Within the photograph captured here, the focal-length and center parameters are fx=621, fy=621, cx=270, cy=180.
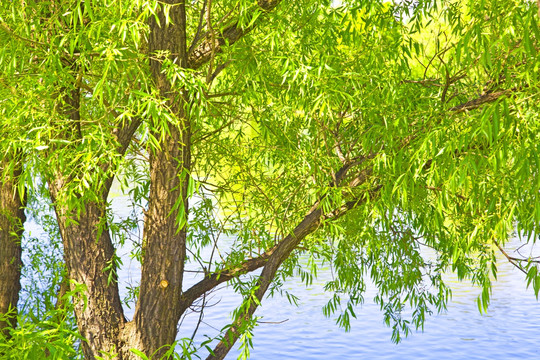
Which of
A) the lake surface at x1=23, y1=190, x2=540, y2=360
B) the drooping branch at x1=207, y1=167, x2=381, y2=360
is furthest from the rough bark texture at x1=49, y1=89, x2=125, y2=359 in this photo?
the lake surface at x1=23, y1=190, x2=540, y2=360

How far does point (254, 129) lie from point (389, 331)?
19.7 feet

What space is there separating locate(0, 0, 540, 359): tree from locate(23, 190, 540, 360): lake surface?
4.06m

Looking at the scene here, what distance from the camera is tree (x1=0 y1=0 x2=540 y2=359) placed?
2.41 m

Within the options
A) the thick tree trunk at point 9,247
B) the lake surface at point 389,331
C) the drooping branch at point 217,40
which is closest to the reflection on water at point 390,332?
the lake surface at point 389,331

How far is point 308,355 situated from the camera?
7641mm

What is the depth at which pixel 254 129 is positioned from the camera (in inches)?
128

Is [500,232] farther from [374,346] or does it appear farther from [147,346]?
[374,346]

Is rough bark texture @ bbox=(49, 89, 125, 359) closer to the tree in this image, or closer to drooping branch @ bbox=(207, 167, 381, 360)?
the tree

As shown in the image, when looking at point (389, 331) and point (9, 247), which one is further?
point (389, 331)

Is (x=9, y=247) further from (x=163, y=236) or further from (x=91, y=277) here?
(x=163, y=236)

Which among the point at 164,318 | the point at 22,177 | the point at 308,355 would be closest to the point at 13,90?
the point at 22,177

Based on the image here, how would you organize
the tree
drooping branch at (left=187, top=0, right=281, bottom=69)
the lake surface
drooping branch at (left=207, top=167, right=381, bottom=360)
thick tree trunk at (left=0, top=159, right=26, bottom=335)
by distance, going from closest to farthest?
the tree, drooping branch at (left=187, top=0, right=281, bottom=69), drooping branch at (left=207, top=167, right=381, bottom=360), thick tree trunk at (left=0, top=159, right=26, bottom=335), the lake surface

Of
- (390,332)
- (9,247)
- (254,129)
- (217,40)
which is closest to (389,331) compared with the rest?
(390,332)

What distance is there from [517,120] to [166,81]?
5.21 ft
